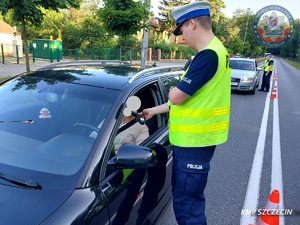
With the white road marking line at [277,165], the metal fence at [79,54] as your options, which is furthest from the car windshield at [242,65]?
the metal fence at [79,54]

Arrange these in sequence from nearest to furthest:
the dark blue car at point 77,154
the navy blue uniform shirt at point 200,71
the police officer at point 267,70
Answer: the dark blue car at point 77,154 → the navy blue uniform shirt at point 200,71 → the police officer at point 267,70

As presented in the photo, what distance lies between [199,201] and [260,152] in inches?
138

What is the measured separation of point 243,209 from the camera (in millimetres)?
3305

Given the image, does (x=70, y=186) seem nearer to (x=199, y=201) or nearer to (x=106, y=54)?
(x=199, y=201)

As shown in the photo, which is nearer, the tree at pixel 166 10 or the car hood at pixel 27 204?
the car hood at pixel 27 204

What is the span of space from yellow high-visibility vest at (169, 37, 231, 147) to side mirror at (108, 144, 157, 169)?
0.37m

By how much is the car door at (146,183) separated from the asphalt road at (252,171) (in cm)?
70

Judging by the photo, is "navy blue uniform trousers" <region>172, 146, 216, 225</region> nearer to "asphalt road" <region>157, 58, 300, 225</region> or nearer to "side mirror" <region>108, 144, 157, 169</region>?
"side mirror" <region>108, 144, 157, 169</region>

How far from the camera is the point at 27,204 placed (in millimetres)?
1455

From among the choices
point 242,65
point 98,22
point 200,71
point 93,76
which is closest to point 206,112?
point 200,71

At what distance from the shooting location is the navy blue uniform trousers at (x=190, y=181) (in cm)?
212

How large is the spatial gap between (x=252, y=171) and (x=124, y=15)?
7.15 m

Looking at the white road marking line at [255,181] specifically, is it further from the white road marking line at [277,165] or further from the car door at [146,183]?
the car door at [146,183]

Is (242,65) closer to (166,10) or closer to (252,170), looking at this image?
(252,170)
